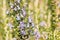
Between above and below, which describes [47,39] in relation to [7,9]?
below

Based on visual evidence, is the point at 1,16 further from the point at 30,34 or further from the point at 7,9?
the point at 30,34

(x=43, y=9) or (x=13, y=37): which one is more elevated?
(x=43, y=9)

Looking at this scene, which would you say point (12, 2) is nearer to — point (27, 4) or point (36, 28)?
point (27, 4)

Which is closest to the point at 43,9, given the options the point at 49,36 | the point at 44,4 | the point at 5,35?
the point at 44,4

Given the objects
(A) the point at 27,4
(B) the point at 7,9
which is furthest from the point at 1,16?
(A) the point at 27,4
